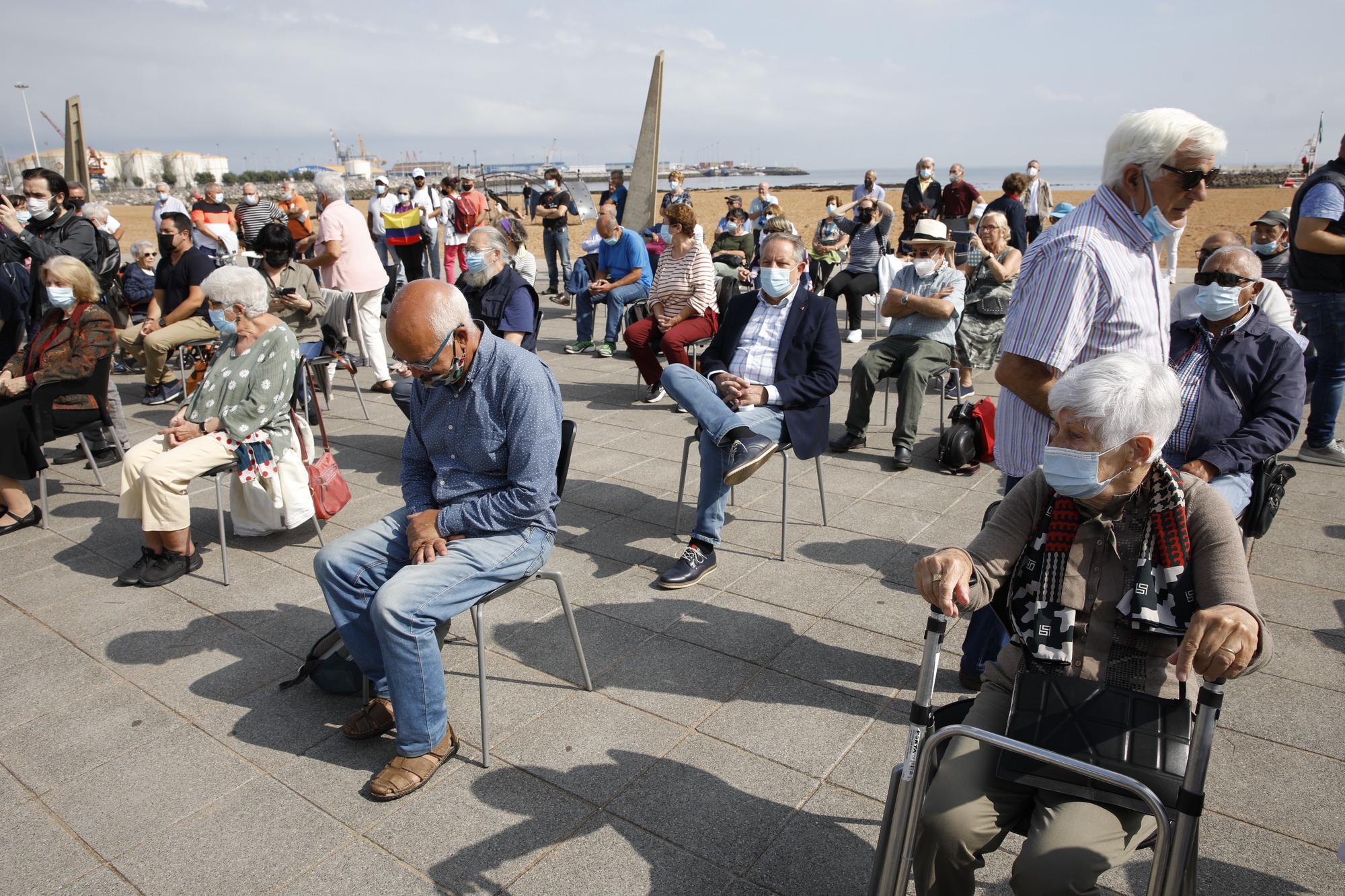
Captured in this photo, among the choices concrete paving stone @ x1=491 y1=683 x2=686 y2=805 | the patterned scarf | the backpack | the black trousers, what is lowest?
concrete paving stone @ x1=491 y1=683 x2=686 y2=805

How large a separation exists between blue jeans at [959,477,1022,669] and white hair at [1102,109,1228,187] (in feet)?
4.88

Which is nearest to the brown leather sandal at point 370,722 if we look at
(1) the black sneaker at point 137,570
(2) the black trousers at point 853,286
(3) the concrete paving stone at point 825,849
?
(3) the concrete paving stone at point 825,849

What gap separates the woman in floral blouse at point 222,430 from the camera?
4109 millimetres

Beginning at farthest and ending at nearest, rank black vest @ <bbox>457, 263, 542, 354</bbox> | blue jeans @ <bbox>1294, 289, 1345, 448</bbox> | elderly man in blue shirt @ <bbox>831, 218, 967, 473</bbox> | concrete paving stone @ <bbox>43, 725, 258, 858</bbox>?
elderly man in blue shirt @ <bbox>831, 218, 967, 473</bbox>
black vest @ <bbox>457, 263, 542, 354</bbox>
blue jeans @ <bbox>1294, 289, 1345, 448</bbox>
concrete paving stone @ <bbox>43, 725, 258, 858</bbox>

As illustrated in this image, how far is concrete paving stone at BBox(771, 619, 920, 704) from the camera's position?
3.17 m

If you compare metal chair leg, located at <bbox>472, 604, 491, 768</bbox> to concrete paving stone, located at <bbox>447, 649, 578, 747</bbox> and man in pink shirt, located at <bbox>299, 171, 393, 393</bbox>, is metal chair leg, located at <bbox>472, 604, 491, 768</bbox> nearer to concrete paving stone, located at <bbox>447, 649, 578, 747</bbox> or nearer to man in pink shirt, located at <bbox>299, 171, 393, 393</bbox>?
concrete paving stone, located at <bbox>447, 649, 578, 747</bbox>

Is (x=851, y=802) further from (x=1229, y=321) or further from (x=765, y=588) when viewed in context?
(x=1229, y=321)

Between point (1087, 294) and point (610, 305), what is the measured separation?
268 inches

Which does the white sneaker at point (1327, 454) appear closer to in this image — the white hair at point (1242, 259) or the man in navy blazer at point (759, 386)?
the white hair at point (1242, 259)

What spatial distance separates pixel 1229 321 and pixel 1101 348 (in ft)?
4.14

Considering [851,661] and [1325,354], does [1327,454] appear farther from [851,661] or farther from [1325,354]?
[851,661]

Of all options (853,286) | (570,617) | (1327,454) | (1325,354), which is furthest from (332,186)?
(1327,454)

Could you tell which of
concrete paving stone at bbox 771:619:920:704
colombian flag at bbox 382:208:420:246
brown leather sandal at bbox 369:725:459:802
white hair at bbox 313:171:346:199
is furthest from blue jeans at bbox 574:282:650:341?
brown leather sandal at bbox 369:725:459:802

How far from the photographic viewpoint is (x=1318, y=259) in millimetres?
5082
